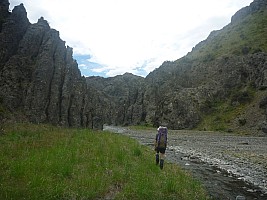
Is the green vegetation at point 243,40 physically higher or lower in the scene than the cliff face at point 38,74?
higher

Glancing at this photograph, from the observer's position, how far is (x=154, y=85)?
504ft

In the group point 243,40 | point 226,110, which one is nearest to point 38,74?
point 226,110

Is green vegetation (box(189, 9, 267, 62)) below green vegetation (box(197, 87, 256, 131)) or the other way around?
the other way around

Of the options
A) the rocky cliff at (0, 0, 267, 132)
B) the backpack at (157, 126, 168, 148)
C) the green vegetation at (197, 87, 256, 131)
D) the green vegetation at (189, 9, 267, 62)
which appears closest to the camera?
the backpack at (157, 126, 168, 148)

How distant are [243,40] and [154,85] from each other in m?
49.4

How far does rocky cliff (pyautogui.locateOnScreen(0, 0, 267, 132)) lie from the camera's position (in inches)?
2352

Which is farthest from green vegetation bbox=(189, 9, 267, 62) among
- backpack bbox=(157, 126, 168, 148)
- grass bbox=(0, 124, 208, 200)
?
grass bbox=(0, 124, 208, 200)

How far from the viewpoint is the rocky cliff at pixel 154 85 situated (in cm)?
5975

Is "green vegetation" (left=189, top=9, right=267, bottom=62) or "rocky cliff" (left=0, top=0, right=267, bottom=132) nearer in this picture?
"rocky cliff" (left=0, top=0, right=267, bottom=132)

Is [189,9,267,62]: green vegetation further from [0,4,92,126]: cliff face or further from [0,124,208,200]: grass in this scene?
[0,124,208,200]: grass

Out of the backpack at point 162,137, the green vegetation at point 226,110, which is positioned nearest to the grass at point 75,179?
the backpack at point 162,137

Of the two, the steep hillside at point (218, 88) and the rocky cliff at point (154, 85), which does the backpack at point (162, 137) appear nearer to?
the rocky cliff at point (154, 85)

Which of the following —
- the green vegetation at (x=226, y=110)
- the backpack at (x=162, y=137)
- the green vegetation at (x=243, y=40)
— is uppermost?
the green vegetation at (x=243, y=40)

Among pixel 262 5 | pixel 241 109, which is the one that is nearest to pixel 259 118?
pixel 241 109
